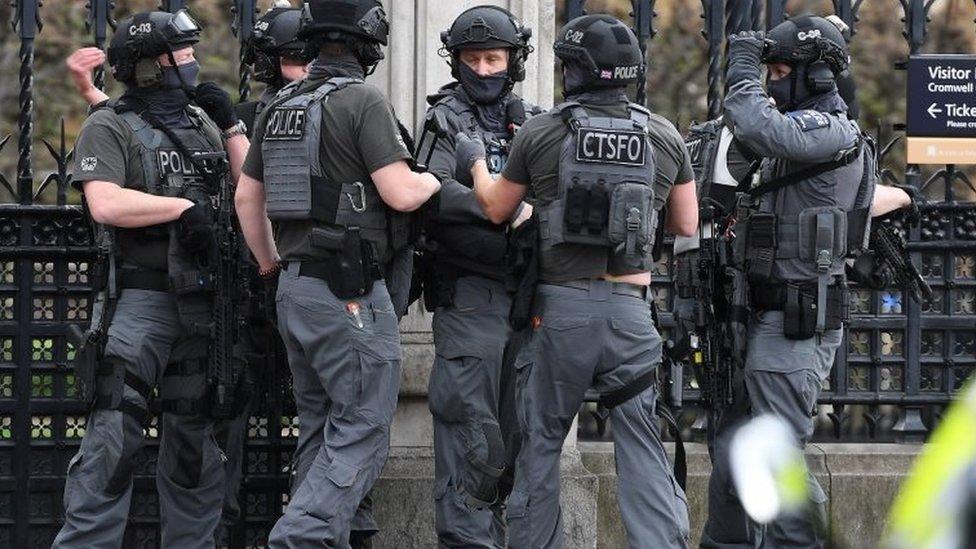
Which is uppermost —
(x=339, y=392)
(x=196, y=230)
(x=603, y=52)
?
(x=603, y=52)

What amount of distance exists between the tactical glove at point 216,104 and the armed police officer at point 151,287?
83mm

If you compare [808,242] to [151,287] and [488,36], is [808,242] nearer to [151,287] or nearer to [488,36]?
[488,36]

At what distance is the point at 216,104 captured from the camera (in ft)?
18.4

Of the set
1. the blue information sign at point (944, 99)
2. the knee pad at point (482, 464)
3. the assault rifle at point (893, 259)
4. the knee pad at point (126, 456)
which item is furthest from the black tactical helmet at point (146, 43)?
the blue information sign at point (944, 99)

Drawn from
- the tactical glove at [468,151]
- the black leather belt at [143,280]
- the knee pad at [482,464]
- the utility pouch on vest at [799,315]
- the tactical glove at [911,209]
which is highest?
the tactical glove at [468,151]

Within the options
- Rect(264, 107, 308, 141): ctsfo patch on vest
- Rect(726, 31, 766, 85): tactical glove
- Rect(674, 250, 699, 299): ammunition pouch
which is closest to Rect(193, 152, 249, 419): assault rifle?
Rect(264, 107, 308, 141): ctsfo patch on vest

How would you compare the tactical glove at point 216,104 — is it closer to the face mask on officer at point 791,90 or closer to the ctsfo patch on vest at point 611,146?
the ctsfo patch on vest at point 611,146

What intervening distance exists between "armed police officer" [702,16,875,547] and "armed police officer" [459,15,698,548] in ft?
1.99

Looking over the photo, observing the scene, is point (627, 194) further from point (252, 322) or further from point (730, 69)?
point (252, 322)

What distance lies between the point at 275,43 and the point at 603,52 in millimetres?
1464

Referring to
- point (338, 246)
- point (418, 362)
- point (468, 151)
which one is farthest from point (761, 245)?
point (338, 246)

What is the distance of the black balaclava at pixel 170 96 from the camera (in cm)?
540

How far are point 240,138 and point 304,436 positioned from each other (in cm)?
117

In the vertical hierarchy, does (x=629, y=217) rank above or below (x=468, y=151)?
below
